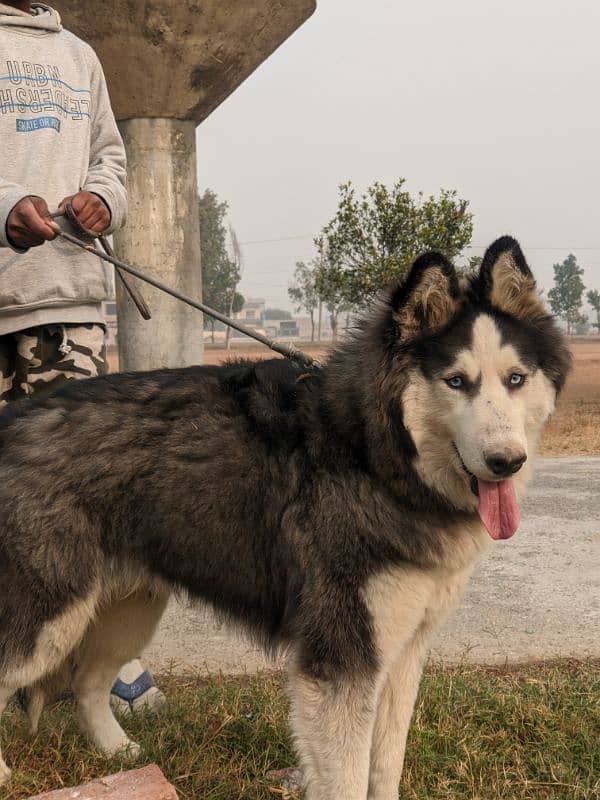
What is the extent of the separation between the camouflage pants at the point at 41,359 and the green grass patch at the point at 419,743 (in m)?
1.46

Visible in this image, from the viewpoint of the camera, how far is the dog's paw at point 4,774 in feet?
10.4

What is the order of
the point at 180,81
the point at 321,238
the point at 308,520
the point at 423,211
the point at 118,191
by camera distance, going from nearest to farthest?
the point at 308,520 → the point at 118,191 → the point at 180,81 → the point at 423,211 → the point at 321,238

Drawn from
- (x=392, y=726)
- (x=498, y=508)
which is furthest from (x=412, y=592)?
(x=392, y=726)

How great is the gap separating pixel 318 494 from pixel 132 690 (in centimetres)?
184

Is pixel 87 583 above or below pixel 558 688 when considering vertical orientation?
above

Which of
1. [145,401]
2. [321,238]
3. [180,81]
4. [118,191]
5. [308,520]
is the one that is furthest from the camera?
[321,238]

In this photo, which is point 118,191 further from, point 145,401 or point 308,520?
point 308,520

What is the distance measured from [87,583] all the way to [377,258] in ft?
46.2

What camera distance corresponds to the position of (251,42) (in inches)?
288

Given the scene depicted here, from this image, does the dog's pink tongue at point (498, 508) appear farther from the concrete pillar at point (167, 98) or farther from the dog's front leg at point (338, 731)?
the concrete pillar at point (167, 98)

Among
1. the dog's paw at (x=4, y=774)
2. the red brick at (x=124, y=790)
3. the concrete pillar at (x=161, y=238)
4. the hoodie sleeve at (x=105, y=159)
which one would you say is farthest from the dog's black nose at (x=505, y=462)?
the concrete pillar at (x=161, y=238)

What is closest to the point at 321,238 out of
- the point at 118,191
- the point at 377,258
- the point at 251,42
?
the point at 377,258

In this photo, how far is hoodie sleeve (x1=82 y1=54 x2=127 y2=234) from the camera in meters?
3.59

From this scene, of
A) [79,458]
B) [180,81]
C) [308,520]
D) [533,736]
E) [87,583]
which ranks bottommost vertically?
[533,736]
